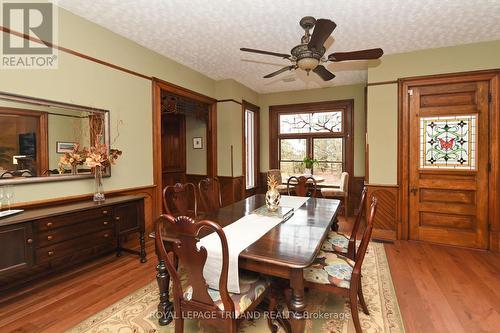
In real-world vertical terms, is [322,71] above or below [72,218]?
above

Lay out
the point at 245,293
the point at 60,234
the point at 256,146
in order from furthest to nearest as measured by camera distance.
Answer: the point at 256,146, the point at 60,234, the point at 245,293

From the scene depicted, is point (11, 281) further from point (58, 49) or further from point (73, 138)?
point (58, 49)

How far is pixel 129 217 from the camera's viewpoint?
2930 mm

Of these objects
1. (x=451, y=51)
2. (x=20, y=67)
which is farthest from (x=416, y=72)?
(x=20, y=67)

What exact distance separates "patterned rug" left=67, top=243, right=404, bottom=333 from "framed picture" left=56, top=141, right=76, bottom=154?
163cm

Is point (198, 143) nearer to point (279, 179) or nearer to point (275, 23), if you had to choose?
point (279, 179)

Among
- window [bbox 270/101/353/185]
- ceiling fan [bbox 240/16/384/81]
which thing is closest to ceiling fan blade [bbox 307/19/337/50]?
ceiling fan [bbox 240/16/384/81]

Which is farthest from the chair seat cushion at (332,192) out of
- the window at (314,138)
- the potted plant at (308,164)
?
the potted plant at (308,164)

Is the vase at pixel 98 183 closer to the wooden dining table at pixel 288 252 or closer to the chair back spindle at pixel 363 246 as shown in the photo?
the wooden dining table at pixel 288 252

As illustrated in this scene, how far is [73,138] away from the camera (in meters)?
2.76

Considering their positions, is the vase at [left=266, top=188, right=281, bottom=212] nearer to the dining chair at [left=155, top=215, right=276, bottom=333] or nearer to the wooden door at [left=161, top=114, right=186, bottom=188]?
the dining chair at [left=155, top=215, right=276, bottom=333]

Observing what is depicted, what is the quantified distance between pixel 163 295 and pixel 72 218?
1210 millimetres

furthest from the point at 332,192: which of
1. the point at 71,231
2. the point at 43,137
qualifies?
the point at 43,137

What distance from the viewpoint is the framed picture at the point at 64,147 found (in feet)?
8.62
